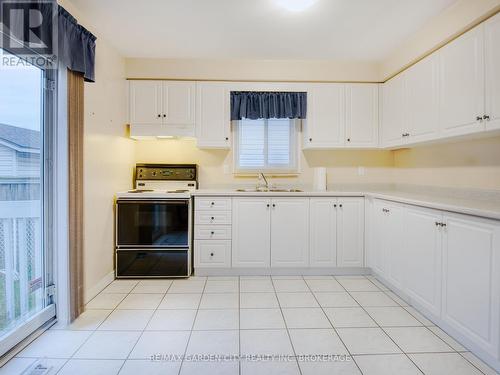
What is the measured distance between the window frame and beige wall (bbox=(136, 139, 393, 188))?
6 cm

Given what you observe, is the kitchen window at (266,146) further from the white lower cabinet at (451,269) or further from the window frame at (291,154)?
the white lower cabinet at (451,269)

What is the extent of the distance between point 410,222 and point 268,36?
7.10ft

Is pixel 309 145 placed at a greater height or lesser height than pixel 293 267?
greater

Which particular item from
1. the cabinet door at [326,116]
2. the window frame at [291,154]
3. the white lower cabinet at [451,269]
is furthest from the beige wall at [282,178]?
the white lower cabinet at [451,269]

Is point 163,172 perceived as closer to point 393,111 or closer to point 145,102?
point 145,102

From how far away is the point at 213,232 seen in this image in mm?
3174

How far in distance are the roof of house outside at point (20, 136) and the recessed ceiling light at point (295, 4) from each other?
206 centimetres

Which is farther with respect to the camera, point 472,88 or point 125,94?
point 125,94

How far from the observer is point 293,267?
3209 millimetres

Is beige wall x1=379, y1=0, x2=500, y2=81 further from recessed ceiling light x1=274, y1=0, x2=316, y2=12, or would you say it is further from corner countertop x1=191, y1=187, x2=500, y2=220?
corner countertop x1=191, y1=187, x2=500, y2=220

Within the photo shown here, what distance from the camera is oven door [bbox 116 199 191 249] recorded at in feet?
10.0

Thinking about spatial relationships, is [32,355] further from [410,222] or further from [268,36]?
[268,36]

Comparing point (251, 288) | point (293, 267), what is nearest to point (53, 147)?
point (251, 288)

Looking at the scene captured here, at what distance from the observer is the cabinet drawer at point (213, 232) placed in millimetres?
3170
